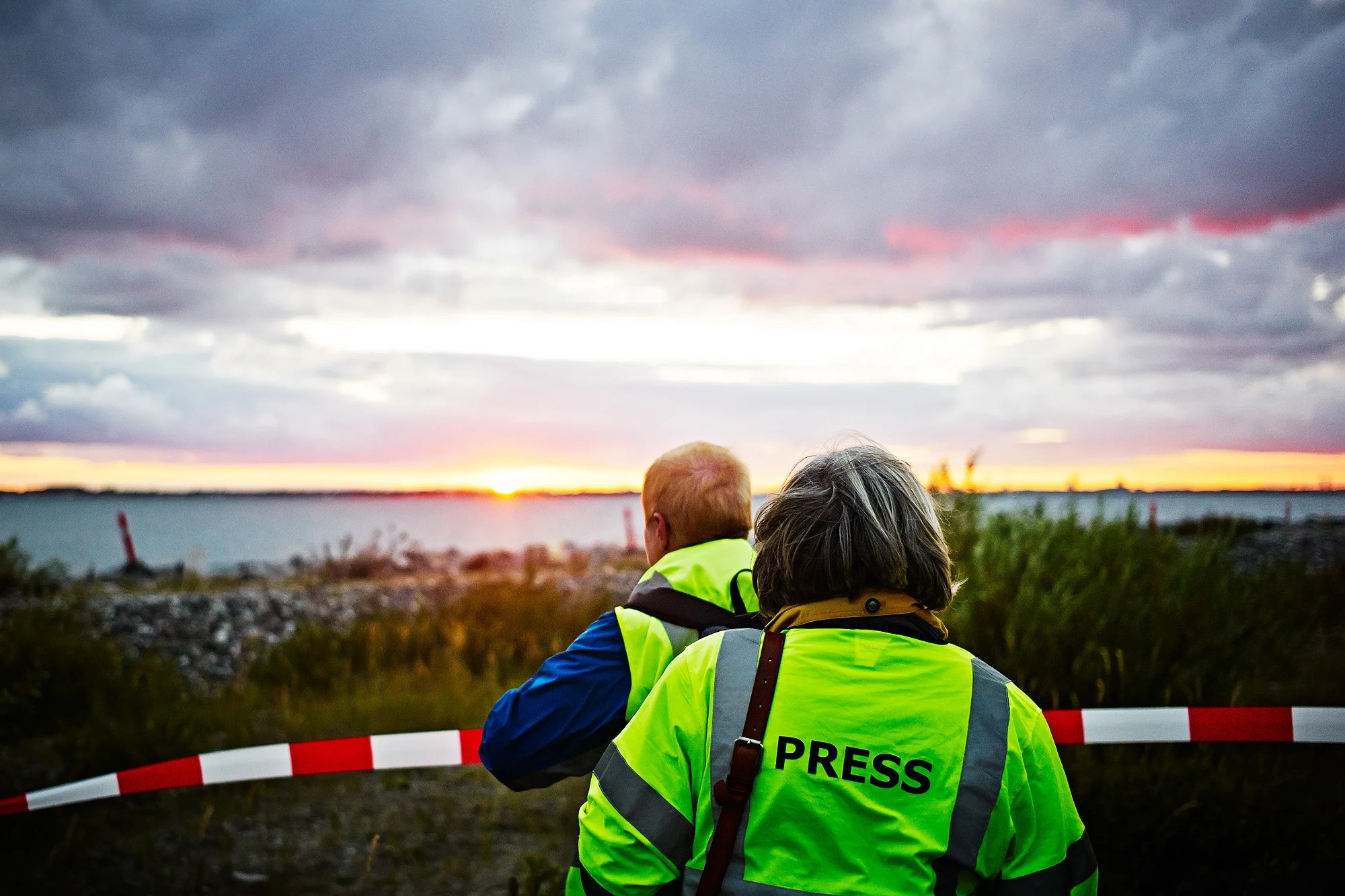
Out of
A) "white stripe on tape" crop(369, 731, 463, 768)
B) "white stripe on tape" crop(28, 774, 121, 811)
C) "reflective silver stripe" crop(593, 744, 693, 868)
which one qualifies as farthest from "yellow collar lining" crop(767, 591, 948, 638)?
"white stripe on tape" crop(28, 774, 121, 811)

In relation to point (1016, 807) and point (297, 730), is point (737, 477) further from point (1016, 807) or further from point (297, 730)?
point (297, 730)

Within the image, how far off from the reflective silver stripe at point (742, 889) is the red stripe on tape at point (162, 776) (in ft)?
9.04

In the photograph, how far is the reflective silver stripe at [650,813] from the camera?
152 centimetres

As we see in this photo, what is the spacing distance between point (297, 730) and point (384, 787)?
2.87 ft

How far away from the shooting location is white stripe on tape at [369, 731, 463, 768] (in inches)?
129

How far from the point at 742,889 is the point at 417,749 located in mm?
2227

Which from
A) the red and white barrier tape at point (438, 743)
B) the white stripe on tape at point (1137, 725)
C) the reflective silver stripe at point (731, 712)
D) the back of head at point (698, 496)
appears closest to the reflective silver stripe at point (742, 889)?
the reflective silver stripe at point (731, 712)

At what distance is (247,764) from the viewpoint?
337 cm

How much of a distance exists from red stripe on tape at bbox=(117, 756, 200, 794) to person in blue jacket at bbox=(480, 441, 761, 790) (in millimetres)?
1873

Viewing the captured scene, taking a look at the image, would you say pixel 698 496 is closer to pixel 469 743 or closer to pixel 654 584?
pixel 654 584

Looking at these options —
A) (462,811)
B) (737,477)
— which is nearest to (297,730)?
(462,811)

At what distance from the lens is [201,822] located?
4148 millimetres

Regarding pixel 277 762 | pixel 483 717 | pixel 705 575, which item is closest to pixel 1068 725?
pixel 705 575

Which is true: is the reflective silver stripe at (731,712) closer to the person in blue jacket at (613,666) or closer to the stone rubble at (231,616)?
the person in blue jacket at (613,666)
